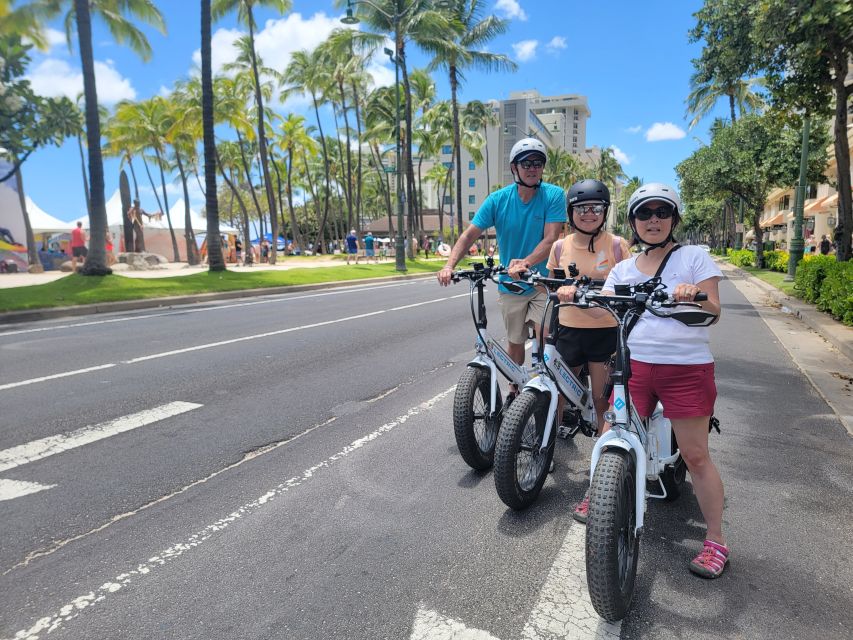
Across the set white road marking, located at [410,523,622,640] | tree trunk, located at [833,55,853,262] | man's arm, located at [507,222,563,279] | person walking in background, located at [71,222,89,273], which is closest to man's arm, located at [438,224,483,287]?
man's arm, located at [507,222,563,279]

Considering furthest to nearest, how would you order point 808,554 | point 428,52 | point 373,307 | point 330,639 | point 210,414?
point 428,52 → point 373,307 → point 210,414 → point 808,554 → point 330,639

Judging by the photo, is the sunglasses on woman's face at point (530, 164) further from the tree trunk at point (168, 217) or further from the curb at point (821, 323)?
the tree trunk at point (168, 217)

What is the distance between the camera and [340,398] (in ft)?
18.6

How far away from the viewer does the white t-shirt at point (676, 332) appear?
8.58 feet

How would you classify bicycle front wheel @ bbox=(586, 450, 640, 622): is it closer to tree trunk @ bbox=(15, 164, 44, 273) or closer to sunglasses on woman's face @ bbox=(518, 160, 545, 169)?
sunglasses on woman's face @ bbox=(518, 160, 545, 169)

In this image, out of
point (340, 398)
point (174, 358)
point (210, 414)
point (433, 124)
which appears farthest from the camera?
point (433, 124)

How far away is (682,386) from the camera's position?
8.66 feet

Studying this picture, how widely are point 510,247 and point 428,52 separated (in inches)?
1169

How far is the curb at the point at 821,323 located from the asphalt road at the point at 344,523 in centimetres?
286

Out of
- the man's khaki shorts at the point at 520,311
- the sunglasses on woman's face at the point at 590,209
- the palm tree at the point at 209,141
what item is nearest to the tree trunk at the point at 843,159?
the sunglasses on woman's face at the point at 590,209

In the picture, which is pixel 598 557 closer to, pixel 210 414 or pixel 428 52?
pixel 210 414

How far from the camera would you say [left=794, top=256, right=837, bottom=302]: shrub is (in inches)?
476

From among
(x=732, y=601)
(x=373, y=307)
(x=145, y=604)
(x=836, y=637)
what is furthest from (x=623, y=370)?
(x=373, y=307)

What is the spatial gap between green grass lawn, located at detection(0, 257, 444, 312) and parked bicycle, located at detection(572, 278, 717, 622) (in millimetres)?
13088
